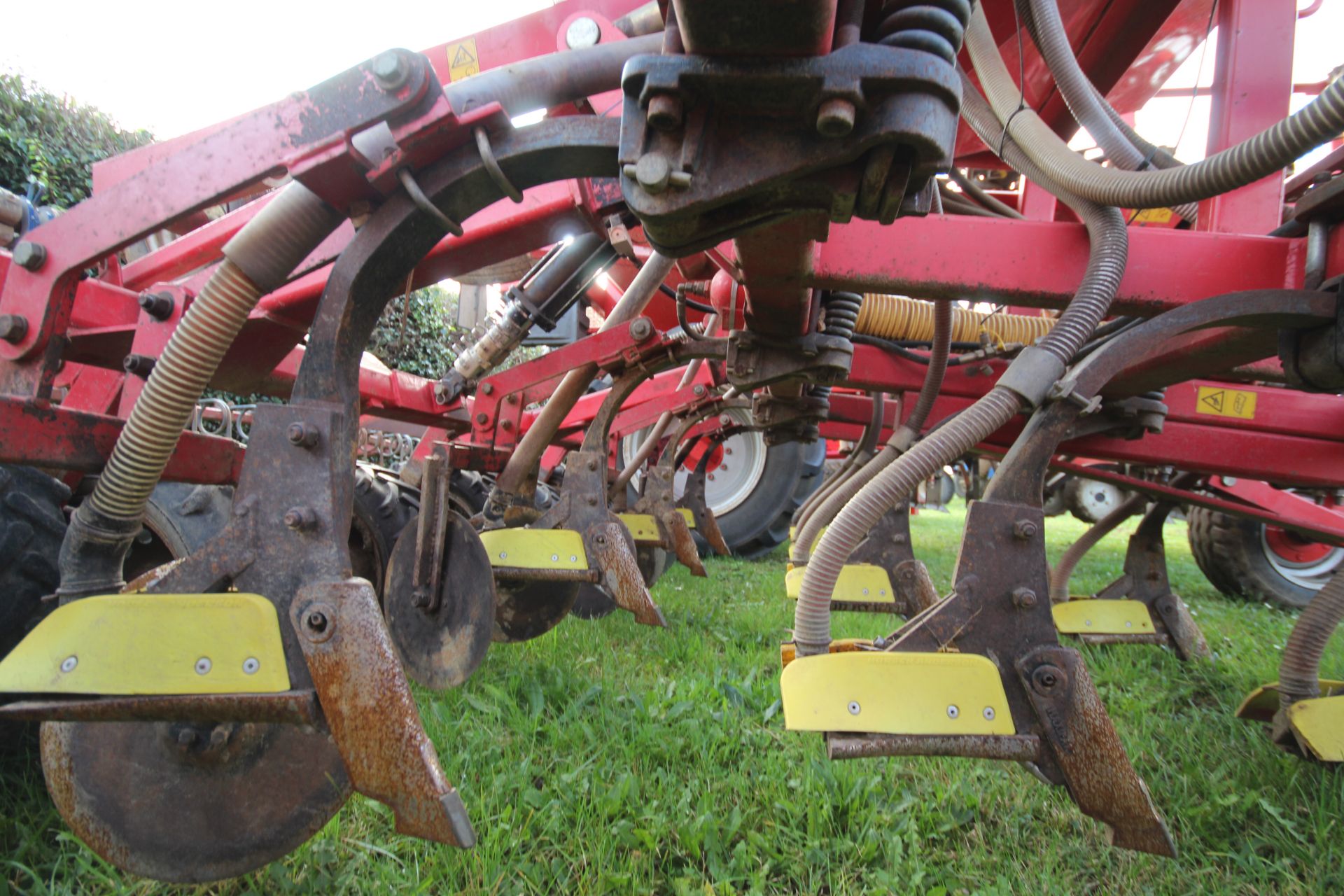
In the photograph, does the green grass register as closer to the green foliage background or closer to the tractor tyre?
the tractor tyre

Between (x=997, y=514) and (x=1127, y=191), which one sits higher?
(x=1127, y=191)

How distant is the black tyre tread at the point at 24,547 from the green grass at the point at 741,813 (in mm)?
329

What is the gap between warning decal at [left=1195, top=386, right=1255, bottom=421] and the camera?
7.09ft

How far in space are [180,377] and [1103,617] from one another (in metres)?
2.52

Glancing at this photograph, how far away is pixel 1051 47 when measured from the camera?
52.3 inches

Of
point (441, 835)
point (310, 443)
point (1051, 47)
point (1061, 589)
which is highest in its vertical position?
point (1051, 47)

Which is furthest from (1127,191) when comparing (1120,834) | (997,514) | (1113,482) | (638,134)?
(1113,482)

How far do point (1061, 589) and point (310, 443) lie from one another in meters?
2.51

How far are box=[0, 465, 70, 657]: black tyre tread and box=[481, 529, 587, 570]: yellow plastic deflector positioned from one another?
99cm

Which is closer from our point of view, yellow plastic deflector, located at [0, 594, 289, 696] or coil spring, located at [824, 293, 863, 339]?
yellow plastic deflector, located at [0, 594, 289, 696]

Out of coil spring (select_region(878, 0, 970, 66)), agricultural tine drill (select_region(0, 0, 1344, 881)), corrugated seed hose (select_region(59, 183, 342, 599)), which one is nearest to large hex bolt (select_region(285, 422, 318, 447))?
agricultural tine drill (select_region(0, 0, 1344, 881))

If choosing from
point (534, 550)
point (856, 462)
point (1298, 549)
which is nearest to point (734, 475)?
point (856, 462)

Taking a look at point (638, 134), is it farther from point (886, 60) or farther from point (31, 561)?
point (31, 561)

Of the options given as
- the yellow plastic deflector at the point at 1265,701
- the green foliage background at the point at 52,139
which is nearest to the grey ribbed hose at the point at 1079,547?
the yellow plastic deflector at the point at 1265,701
